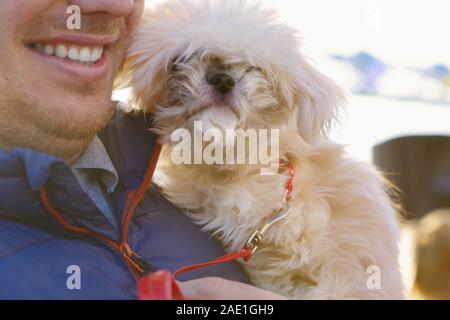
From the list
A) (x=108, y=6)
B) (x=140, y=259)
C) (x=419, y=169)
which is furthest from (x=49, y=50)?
(x=419, y=169)

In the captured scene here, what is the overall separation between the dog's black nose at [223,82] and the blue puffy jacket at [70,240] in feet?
0.90

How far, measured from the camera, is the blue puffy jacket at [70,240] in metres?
1.19

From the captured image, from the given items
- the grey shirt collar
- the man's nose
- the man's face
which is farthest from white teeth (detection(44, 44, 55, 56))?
the grey shirt collar

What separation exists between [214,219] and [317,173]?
260mm

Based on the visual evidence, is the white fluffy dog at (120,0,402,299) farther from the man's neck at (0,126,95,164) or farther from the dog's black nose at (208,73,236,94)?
the man's neck at (0,126,95,164)

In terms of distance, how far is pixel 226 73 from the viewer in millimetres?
1394

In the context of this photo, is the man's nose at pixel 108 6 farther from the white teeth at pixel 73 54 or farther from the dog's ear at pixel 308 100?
the dog's ear at pixel 308 100

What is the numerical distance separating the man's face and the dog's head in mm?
83

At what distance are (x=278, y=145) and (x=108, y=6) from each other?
1.68 feet

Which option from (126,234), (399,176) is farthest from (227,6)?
(399,176)

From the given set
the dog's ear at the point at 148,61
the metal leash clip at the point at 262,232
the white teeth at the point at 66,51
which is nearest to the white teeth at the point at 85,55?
the white teeth at the point at 66,51

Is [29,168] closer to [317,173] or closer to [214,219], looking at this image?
[214,219]

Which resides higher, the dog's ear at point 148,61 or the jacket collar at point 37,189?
the dog's ear at point 148,61

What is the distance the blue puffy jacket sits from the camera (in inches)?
47.0
